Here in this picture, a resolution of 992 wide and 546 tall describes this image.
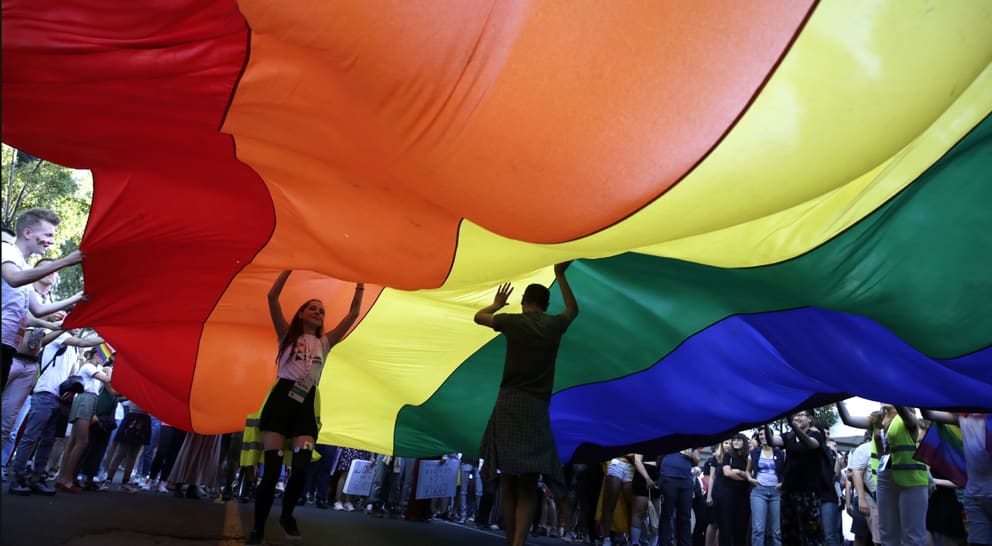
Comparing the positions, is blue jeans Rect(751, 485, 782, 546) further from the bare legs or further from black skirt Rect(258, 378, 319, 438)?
black skirt Rect(258, 378, 319, 438)

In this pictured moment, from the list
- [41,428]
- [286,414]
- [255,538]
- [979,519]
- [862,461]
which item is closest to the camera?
[255,538]

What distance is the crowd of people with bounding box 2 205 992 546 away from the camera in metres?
3.43

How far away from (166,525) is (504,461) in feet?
8.04

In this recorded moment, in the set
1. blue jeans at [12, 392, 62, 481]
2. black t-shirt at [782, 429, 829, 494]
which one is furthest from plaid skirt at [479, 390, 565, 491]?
blue jeans at [12, 392, 62, 481]

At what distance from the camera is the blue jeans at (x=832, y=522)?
7590 millimetres

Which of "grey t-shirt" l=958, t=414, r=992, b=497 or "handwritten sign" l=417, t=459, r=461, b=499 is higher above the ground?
"grey t-shirt" l=958, t=414, r=992, b=497

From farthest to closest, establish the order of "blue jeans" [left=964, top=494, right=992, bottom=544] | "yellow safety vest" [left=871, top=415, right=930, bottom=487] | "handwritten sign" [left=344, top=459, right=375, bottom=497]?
"handwritten sign" [left=344, top=459, right=375, bottom=497] < "yellow safety vest" [left=871, top=415, right=930, bottom=487] < "blue jeans" [left=964, top=494, right=992, bottom=544]

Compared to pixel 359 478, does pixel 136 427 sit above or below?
above

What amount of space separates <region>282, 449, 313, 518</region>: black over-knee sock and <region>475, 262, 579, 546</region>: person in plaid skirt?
3.16ft

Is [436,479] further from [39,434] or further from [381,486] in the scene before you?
[39,434]

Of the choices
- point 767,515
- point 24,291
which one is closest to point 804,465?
point 767,515

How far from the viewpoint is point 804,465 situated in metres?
5.88

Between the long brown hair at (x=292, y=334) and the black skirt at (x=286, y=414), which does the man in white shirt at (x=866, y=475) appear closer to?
the black skirt at (x=286, y=414)

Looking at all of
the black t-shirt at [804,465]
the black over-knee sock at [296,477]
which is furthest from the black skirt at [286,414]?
the black t-shirt at [804,465]
